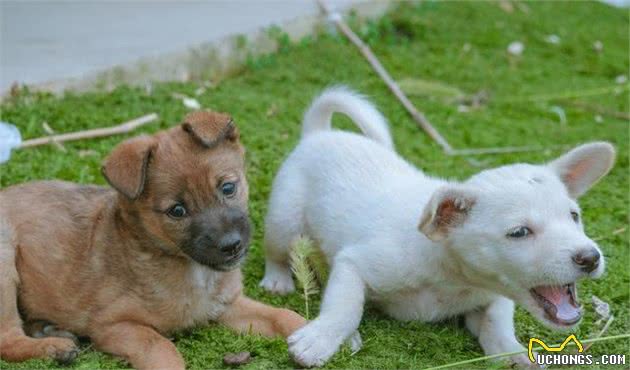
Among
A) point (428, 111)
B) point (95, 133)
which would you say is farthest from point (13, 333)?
point (428, 111)

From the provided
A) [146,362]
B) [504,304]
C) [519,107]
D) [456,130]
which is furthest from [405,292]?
[519,107]

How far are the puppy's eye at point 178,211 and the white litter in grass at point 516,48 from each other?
708 cm

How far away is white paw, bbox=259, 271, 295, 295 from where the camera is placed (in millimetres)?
5074

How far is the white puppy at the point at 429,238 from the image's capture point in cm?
400

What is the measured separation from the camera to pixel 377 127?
562 centimetres

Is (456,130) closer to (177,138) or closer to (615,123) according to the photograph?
(615,123)

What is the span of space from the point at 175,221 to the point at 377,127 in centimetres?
176

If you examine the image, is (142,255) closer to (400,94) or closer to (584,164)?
(584,164)

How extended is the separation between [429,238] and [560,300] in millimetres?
598

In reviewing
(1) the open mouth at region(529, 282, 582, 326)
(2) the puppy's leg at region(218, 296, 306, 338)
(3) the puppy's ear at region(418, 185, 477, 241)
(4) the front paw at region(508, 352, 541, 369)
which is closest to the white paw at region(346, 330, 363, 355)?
(2) the puppy's leg at region(218, 296, 306, 338)

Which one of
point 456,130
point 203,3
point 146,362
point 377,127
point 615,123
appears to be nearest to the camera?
point 146,362

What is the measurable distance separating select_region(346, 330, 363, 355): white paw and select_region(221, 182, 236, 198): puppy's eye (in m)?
0.80

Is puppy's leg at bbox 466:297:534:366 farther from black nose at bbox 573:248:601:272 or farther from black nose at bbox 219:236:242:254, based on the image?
black nose at bbox 219:236:242:254

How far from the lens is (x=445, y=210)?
4234 mm
